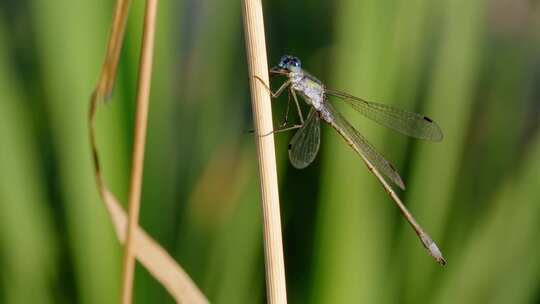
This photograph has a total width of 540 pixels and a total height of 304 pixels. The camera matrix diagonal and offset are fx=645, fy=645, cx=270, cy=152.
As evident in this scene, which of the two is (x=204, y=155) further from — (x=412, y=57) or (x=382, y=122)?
(x=412, y=57)

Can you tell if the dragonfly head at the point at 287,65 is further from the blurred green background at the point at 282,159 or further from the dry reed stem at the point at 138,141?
the dry reed stem at the point at 138,141

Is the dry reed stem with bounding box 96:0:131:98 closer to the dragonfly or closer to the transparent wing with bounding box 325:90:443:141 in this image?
the dragonfly

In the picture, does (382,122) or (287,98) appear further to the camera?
(287,98)

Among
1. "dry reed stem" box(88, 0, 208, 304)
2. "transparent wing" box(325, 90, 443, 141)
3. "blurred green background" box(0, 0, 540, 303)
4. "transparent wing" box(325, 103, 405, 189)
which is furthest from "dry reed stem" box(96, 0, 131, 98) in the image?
"transparent wing" box(325, 103, 405, 189)

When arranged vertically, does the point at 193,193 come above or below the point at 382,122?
below

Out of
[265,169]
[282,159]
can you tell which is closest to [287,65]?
[282,159]

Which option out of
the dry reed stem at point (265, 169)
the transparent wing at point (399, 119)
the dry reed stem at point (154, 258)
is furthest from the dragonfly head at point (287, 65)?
the dry reed stem at point (154, 258)

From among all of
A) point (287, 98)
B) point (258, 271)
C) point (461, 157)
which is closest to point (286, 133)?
point (287, 98)
